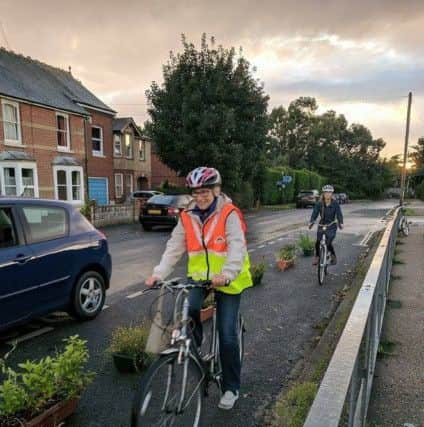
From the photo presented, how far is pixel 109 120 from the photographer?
27.1 metres

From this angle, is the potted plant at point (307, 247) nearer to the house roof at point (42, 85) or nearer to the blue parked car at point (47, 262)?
the blue parked car at point (47, 262)

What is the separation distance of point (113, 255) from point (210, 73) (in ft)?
54.1

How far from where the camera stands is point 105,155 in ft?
87.2

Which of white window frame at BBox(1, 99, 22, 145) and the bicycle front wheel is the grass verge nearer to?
the bicycle front wheel

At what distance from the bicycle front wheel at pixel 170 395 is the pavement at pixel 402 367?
58.1 inches

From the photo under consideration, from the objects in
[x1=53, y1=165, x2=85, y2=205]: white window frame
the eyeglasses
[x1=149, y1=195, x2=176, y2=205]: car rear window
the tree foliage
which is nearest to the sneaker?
the eyeglasses

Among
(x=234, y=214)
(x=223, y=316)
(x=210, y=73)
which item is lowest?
(x=223, y=316)

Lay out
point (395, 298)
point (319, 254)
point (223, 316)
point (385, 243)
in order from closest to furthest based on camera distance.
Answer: point (223, 316), point (385, 243), point (395, 298), point (319, 254)

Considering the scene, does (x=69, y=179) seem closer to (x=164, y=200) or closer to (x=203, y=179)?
(x=164, y=200)

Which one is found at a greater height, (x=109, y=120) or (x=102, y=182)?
(x=109, y=120)

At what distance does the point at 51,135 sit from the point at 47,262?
19.1m

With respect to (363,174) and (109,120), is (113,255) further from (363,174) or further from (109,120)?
(363,174)

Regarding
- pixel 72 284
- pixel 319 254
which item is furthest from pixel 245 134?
pixel 72 284

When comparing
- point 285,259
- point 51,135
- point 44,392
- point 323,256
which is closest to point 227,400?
point 44,392
